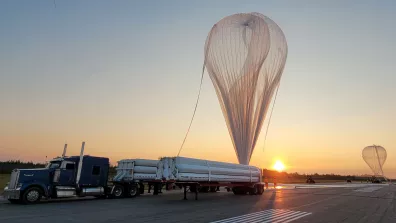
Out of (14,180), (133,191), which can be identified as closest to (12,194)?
(14,180)

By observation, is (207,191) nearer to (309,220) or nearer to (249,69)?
(249,69)

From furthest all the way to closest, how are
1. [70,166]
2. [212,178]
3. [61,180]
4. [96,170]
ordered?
Answer: [212,178] < [96,170] < [70,166] < [61,180]

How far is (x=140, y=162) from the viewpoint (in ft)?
92.0

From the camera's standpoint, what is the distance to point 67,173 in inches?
930

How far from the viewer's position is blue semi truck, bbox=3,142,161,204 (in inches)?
824

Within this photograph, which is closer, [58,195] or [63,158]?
[58,195]

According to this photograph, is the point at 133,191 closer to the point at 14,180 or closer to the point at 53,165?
the point at 53,165

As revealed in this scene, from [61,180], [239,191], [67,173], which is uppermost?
[67,173]

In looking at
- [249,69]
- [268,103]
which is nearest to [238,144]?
[268,103]

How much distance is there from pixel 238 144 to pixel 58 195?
18838 millimetres

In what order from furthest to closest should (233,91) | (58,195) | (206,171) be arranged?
(233,91) < (206,171) < (58,195)

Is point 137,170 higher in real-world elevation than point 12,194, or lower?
higher

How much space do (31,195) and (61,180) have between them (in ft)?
8.24

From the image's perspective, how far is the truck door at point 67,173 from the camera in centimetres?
2328
